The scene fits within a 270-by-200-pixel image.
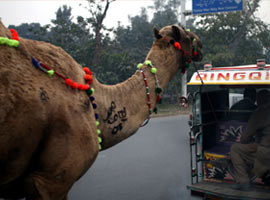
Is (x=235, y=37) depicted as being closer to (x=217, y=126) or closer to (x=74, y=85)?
(x=217, y=126)

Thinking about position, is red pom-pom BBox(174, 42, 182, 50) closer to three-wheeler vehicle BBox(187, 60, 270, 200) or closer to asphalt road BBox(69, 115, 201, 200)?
three-wheeler vehicle BBox(187, 60, 270, 200)

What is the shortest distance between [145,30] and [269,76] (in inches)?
1055

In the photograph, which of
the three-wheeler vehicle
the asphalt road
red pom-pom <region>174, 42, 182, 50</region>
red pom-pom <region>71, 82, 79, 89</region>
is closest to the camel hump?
red pom-pom <region>71, 82, 79, 89</region>

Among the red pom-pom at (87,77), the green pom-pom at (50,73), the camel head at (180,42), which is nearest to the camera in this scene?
the green pom-pom at (50,73)

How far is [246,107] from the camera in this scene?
228 inches

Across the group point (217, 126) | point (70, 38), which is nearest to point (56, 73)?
point (217, 126)

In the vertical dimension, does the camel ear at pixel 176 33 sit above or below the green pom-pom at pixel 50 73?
above

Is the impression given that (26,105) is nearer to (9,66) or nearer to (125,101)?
(9,66)

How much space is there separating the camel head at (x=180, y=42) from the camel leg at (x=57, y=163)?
1.81 meters

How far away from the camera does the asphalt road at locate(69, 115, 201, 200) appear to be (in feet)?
19.8

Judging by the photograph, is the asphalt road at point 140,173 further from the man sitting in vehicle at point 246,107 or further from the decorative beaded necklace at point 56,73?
the decorative beaded necklace at point 56,73

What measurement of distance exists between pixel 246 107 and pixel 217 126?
2.19 ft

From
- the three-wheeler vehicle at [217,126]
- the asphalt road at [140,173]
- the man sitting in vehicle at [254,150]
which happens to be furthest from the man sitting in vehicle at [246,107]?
the asphalt road at [140,173]

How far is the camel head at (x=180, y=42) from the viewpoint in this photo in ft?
12.6
